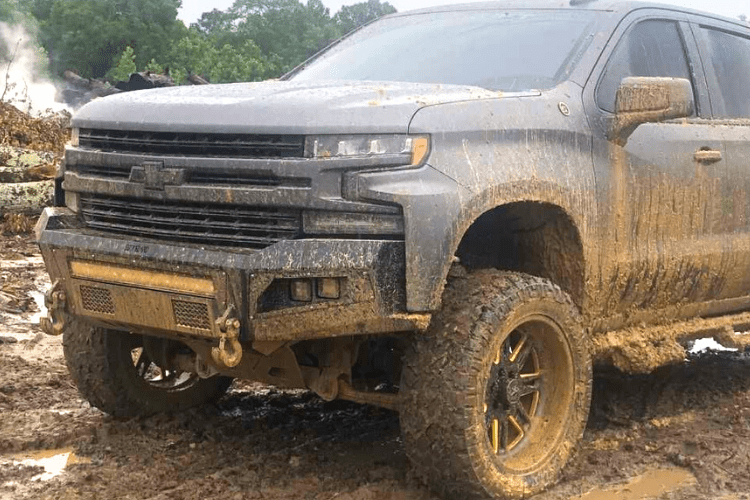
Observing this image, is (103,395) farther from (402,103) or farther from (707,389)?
(707,389)

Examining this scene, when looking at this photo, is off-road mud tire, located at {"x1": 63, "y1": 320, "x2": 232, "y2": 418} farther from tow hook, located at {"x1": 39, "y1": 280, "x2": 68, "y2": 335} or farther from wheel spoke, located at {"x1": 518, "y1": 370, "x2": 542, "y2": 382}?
wheel spoke, located at {"x1": 518, "y1": 370, "x2": 542, "y2": 382}

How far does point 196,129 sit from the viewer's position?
432cm

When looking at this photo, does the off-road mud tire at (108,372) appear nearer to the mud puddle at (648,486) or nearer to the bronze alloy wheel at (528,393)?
the bronze alloy wheel at (528,393)

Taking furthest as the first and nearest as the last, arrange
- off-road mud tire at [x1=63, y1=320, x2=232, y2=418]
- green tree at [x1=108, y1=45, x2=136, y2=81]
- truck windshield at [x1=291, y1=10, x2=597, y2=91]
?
green tree at [x1=108, y1=45, x2=136, y2=81], off-road mud tire at [x1=63, y1=320, x2=232, y2=418], truck windshield at [x1=291, y1=10, x2=597, y2=91]

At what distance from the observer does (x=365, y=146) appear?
4.17 m

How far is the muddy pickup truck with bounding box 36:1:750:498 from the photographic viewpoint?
413 centimetres

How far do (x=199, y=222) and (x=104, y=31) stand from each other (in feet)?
135

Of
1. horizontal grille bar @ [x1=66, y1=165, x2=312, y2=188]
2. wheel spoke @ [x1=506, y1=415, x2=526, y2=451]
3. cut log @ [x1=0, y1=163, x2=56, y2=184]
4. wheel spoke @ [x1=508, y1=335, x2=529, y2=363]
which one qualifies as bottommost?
wheel spoke @ [x1=506, y1=415, x2=526, y2=451]

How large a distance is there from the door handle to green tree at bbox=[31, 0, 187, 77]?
3916 centimetres

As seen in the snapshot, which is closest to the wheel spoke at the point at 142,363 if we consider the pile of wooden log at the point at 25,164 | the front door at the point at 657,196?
the front door at the point at 657,196

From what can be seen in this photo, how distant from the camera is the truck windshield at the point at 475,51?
5215 millimetres

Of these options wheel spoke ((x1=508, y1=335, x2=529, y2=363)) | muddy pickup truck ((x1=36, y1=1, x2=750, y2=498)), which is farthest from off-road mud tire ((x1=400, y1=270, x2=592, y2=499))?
wheel spoke ((x1=508, y1=335, x2=529, y2=363))

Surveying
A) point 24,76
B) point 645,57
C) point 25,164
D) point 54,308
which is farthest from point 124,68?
point 54,308

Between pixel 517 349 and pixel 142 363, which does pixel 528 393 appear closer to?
pixel 517 349
